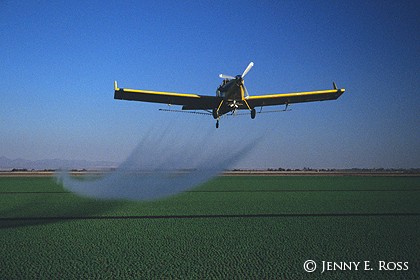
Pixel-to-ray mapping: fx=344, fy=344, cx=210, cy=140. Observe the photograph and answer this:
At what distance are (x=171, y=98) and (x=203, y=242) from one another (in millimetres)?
21740

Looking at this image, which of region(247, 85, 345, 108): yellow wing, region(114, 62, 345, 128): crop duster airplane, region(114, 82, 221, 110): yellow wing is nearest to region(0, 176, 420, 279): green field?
region(114, 62, 345, 128): crop duster airplane

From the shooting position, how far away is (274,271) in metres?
5.75

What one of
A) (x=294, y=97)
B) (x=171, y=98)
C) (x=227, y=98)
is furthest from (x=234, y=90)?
(x=294, y=97)

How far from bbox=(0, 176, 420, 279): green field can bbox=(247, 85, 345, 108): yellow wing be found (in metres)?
16.2

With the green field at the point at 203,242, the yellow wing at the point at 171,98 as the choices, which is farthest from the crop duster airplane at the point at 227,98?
the green field at the point at 203,242

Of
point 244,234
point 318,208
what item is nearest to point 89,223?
point 244,234

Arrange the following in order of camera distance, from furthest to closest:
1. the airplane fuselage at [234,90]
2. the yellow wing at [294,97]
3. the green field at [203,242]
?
the yellow wing at [294,97] < the airplane fuselage at [234,90] < the green field at [203,242]

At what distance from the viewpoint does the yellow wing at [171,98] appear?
27109 millimetres

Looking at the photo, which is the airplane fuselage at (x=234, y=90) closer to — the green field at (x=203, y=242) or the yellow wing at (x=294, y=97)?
the yellow wing at (x=294, y=97)

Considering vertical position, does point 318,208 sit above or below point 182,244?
above

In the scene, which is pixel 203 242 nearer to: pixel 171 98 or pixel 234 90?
pixel 234 90

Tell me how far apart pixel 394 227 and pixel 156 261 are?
707cm

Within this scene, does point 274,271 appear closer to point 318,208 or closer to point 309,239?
point 309,239

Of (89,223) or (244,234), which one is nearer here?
(244,234)
